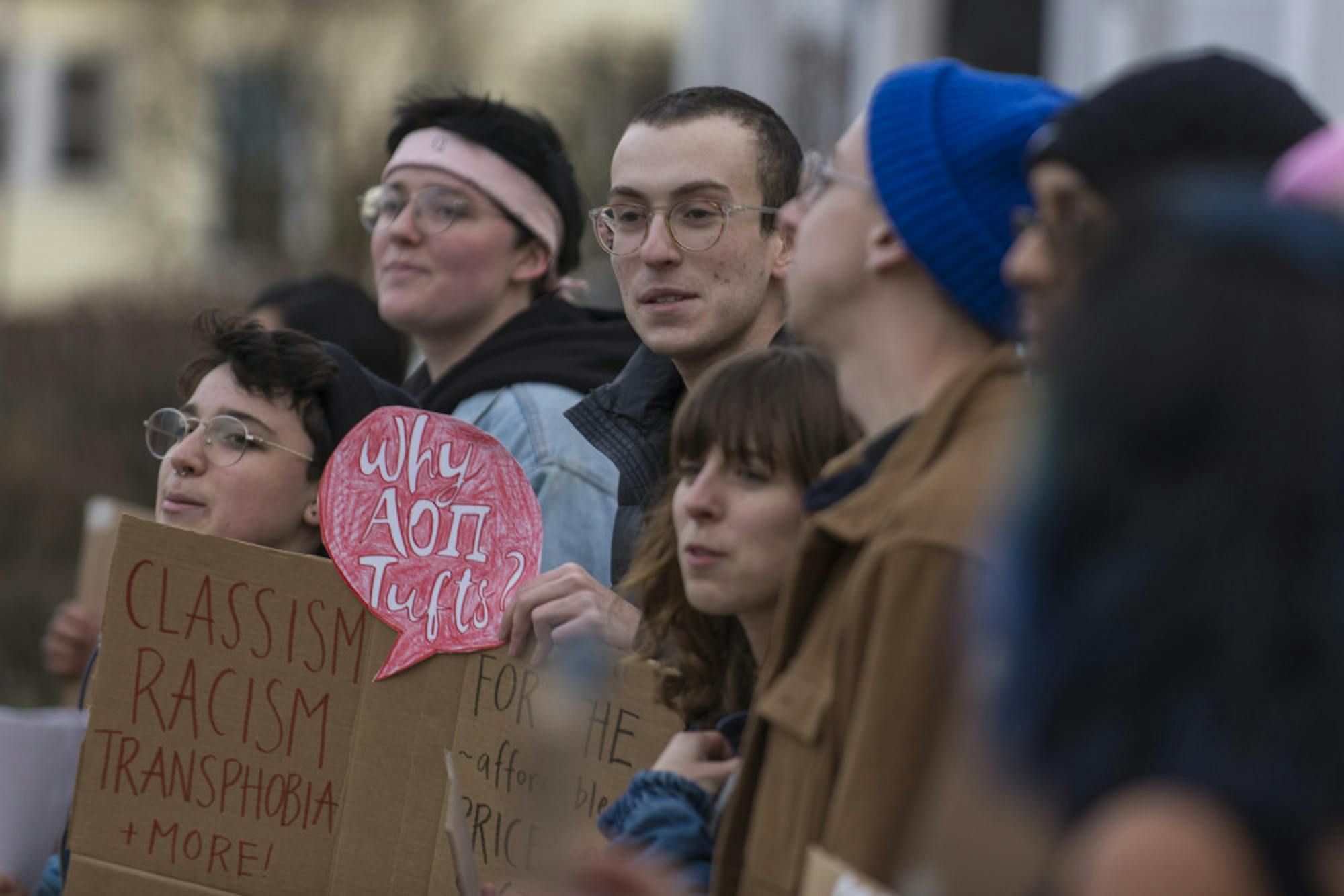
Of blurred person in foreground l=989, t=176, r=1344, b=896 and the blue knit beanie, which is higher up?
the blue knit beanie

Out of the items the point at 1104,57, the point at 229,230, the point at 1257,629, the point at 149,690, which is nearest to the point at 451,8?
the point at 229,230

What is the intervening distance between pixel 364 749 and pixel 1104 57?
7.05 m

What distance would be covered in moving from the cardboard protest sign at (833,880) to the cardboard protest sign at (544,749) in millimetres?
786

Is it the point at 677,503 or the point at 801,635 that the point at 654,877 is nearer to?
the point at 801,635

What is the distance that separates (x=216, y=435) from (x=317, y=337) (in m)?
1.72

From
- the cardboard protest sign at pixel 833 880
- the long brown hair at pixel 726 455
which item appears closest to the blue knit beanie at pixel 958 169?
the long brown hair at pixel 726 455

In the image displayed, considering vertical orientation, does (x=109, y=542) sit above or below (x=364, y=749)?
below

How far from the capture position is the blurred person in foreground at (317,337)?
5363 mm

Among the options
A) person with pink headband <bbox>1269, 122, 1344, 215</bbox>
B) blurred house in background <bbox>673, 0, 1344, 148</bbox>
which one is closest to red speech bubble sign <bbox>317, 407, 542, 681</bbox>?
person with pink headband <bbox>1269, 122, 1344, 215</bbox>

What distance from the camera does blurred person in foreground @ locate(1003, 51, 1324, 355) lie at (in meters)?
2.00

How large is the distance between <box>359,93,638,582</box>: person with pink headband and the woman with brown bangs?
3.88ft

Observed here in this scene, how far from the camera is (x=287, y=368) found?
3684 millimetres

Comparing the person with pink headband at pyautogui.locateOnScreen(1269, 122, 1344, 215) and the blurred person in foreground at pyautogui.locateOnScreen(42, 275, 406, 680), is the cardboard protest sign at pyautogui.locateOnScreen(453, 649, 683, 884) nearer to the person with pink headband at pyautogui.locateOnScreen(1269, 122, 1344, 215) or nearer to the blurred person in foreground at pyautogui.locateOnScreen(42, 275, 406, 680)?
the person with pink headband at pyautogui.locateOnScreen(1269, 122, 1344, 215)

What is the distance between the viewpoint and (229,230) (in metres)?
25.5
